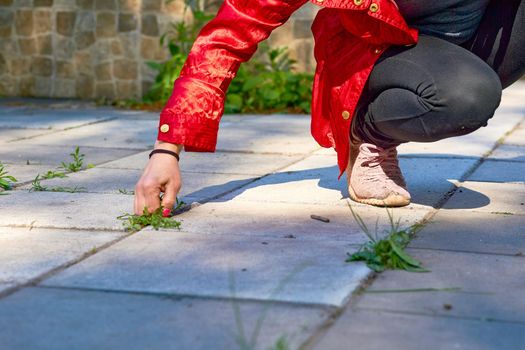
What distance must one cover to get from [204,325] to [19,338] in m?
0.33

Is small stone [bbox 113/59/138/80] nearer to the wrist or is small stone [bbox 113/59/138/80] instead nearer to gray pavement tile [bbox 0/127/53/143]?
gray pavement tile [bbox 0/127/53/143]

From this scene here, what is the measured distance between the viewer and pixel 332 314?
1.92 meters

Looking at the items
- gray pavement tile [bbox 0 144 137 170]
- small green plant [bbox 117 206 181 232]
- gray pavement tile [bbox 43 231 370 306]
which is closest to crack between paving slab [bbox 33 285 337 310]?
gray pavement tile [bbox 43 231 370 306]

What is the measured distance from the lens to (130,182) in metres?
3.48

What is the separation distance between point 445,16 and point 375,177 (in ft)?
1.68

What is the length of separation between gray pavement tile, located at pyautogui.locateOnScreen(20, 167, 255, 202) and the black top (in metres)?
0.84

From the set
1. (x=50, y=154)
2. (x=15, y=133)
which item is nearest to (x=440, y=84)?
(x=50, y=154)

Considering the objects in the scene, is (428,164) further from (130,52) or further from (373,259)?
(130,52)

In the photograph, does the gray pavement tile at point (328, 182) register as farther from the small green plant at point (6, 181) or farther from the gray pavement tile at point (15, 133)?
the gray pavement tile at point (15, 133)

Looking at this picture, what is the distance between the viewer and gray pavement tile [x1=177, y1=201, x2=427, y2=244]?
263cm

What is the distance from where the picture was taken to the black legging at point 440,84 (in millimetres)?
2775

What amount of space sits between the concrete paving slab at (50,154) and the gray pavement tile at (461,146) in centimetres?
118

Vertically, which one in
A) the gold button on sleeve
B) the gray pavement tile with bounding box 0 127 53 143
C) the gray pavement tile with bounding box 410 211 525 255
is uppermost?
the gold button on sleeve

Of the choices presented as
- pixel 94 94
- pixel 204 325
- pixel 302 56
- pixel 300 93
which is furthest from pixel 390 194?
pixel 94 94
